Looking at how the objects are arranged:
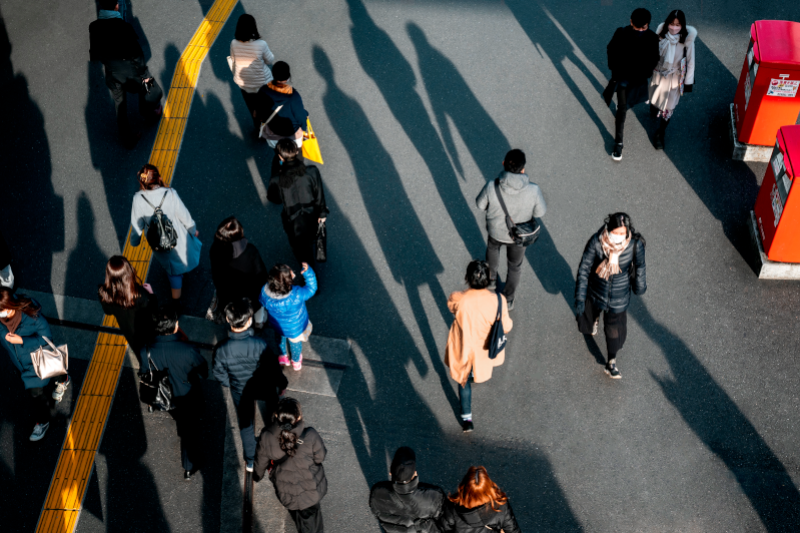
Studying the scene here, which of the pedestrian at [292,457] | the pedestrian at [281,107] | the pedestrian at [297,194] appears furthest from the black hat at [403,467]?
the pedestrian at [281,107]

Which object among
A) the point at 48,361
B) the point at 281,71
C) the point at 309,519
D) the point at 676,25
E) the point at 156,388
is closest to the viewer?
the point at 309,519

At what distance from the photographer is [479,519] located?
4453mm

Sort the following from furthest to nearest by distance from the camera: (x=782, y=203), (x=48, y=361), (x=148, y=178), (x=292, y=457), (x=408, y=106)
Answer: (x=408, y=106) < (x=782, y=203) < (x=148, y=178) < (x=48, y=361) < (x=292, y=457)

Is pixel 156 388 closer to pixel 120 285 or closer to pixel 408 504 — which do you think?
pixel 120 285

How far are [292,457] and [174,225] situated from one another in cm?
280

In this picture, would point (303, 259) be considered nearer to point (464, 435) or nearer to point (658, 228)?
point (464, 435)

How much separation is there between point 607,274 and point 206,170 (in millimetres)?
4943

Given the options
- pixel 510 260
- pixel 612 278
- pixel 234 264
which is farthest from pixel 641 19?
pixel 234 264

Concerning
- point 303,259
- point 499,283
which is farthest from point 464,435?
point 303,259

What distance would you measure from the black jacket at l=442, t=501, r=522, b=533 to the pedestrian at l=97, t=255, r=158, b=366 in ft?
8.78

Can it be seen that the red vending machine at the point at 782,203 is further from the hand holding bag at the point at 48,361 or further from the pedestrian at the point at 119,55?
the pedestrian at the point at 119,55

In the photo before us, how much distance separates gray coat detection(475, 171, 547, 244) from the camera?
5953 mm

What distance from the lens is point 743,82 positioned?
26.3 feet

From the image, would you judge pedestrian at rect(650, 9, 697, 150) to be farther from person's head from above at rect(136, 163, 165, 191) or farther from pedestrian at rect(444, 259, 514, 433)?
person's head from above at rect(136, 163, 165, 191)
